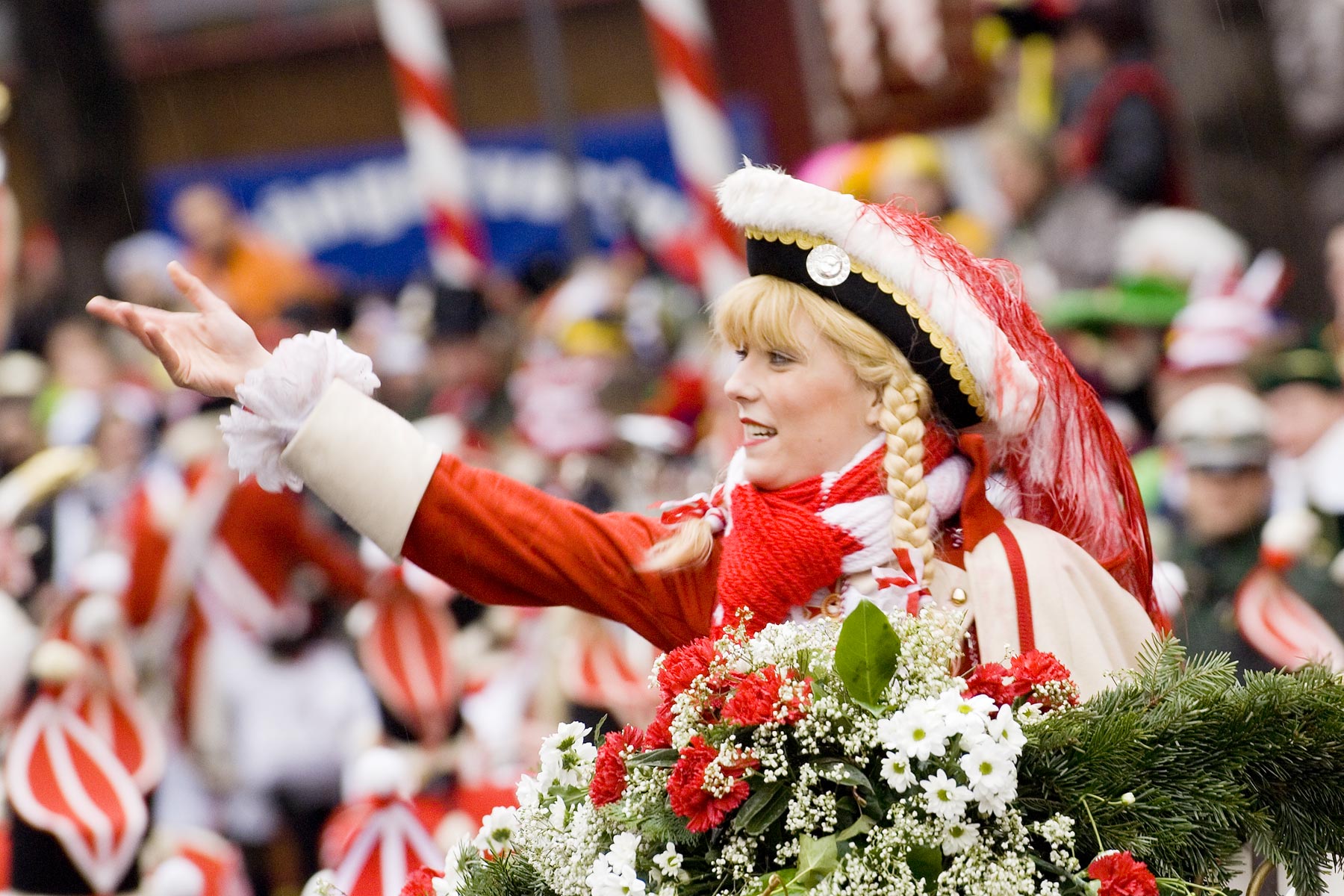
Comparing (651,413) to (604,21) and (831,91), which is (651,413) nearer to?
(831,91)

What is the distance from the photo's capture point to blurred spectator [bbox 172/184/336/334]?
533 inches

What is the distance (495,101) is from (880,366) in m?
17.4

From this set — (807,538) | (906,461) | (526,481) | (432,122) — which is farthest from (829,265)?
(432,122)

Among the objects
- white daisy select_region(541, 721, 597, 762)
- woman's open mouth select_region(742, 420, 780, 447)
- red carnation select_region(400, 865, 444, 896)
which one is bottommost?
red carnation select_region(400, 865, 444, 896)

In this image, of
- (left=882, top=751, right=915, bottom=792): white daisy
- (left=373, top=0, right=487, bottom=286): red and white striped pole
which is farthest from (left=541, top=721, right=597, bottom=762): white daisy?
(left=373, top=0, right=487, bottom=286): red and white striped pole

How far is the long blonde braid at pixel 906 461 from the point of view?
344 centimetres

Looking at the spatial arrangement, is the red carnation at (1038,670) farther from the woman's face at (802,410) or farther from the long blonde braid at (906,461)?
the woman's face at (802,410)

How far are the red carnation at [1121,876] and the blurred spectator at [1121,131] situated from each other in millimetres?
7676

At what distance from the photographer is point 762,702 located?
Answer: 2621 mm

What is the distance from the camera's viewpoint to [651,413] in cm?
1011

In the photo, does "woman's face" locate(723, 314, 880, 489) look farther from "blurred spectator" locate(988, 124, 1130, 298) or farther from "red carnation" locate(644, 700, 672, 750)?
"blurred spectator" locate(988, 124, 1130, 298)

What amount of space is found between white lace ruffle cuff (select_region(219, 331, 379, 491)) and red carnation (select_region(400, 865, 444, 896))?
68 cm

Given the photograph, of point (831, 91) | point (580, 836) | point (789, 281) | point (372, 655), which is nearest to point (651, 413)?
point (372, 655)

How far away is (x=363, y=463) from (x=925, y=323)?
38.7 inches
